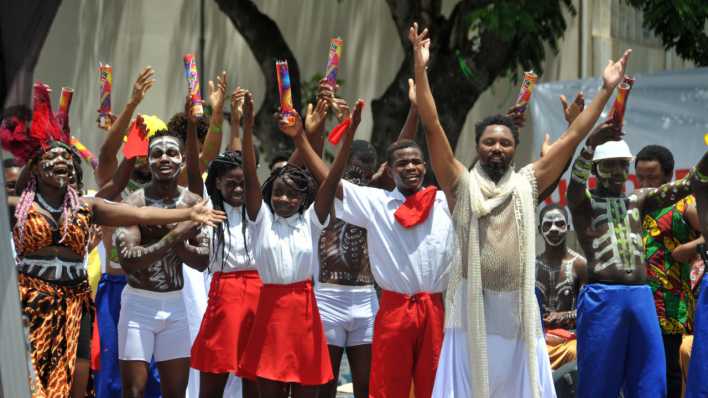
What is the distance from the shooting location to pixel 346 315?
796 cm

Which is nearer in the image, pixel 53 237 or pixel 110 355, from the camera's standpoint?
pixel 53 237

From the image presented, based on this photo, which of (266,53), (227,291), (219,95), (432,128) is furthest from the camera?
(266,53)

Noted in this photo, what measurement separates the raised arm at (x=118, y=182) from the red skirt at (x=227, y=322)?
102 cm

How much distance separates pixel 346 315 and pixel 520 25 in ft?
17.1

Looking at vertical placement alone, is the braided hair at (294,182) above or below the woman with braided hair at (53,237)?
above

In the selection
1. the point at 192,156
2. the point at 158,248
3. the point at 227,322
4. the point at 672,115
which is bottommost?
the point at 227,322

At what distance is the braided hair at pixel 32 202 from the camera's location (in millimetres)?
6777

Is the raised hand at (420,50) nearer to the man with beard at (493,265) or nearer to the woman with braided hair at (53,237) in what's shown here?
the man with beard at (493,265)

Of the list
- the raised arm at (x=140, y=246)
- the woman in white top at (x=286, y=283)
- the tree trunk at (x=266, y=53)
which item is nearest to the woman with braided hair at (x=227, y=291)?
the woman in white top at (x=286, y=283)

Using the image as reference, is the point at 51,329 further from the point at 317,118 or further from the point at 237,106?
the point at 317,118

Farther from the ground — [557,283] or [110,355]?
[557,283]

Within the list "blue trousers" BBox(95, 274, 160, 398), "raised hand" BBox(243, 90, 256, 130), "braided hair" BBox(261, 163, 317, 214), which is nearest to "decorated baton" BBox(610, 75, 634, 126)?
"braided hair" BBox(261, 163, 317, 214)

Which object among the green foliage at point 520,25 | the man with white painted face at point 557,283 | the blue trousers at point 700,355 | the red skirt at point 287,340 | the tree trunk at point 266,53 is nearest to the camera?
the blue trousers at point 700,355

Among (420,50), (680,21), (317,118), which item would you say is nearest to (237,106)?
(317,118)
